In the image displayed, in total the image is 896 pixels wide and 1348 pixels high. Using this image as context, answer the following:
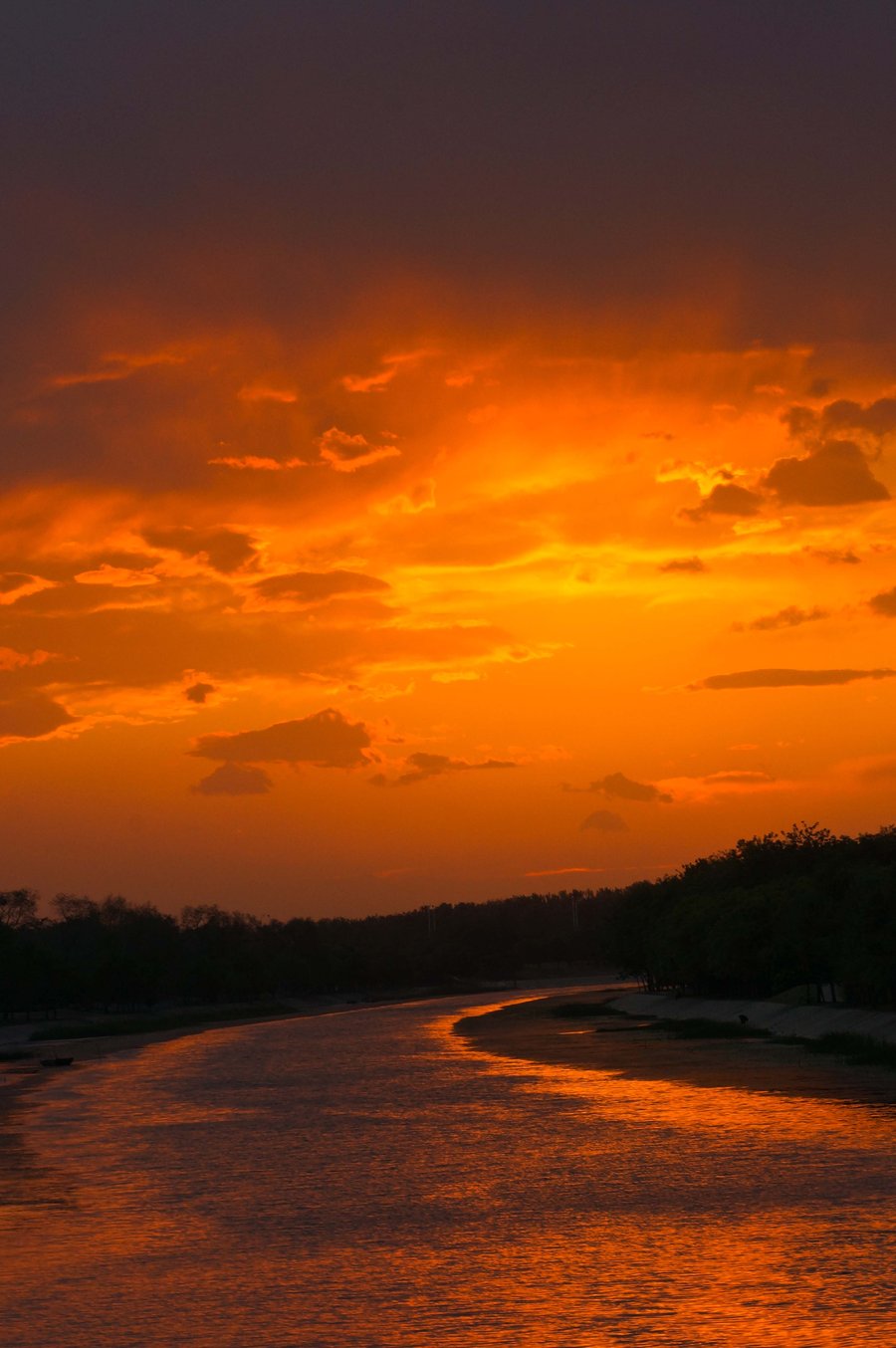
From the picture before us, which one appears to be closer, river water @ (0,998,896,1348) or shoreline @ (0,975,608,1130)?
river water @ (0,998,896,1348)

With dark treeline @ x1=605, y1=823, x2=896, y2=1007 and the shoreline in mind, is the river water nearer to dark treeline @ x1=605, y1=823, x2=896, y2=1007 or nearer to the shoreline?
the shoreline

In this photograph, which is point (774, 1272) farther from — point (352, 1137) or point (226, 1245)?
point (352, 1137)

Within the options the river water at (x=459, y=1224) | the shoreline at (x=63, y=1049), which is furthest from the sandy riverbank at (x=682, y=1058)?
the shoreline at (x=63, y=1049)

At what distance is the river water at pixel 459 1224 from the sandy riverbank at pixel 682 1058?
12.2 feet

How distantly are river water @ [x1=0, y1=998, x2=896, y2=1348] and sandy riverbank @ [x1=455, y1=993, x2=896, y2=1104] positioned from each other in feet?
12.2

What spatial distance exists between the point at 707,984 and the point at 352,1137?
357 ft

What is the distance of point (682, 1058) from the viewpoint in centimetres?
9162

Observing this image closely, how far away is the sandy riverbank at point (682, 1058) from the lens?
69.5 m

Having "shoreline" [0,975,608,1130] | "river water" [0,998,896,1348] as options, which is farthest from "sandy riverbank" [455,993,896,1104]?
"shoreline" [0,975,608,1130]

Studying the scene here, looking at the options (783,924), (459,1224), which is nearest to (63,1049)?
(783,924)

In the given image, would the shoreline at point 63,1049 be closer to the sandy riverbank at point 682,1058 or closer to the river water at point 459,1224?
the river water at point 459,1224

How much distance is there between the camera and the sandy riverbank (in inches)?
2736

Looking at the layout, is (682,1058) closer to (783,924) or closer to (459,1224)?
(783,924)

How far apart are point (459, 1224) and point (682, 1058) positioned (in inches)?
2206
